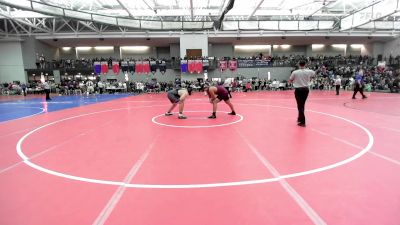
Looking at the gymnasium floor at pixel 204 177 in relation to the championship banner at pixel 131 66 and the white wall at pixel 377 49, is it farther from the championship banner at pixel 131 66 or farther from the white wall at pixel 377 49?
the white wall at pixel 377 49

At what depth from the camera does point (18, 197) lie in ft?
10.8

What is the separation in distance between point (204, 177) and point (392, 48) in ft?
142

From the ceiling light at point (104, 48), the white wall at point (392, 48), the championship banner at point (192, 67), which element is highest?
the ceiling light at point (104, 48)

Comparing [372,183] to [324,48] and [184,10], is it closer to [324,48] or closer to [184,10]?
[184,10]

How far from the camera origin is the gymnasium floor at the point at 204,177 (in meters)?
2.76

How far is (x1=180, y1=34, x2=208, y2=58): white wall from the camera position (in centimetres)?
3259

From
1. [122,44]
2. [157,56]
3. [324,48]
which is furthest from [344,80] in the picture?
[122,44]

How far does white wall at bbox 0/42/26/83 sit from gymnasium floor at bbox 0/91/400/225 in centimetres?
3184

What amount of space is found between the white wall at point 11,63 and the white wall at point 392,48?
48.3 metres

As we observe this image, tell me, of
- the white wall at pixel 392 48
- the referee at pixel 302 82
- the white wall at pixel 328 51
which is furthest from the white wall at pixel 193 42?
the referee at pixel 302 82

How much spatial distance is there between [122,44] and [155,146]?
34.3 meters

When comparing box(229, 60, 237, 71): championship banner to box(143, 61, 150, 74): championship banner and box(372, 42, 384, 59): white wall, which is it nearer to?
box(143, 61, 150, 74): championship banner

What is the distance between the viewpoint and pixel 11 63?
32812 mm

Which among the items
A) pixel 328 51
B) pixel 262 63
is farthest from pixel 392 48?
pixel 262 63
